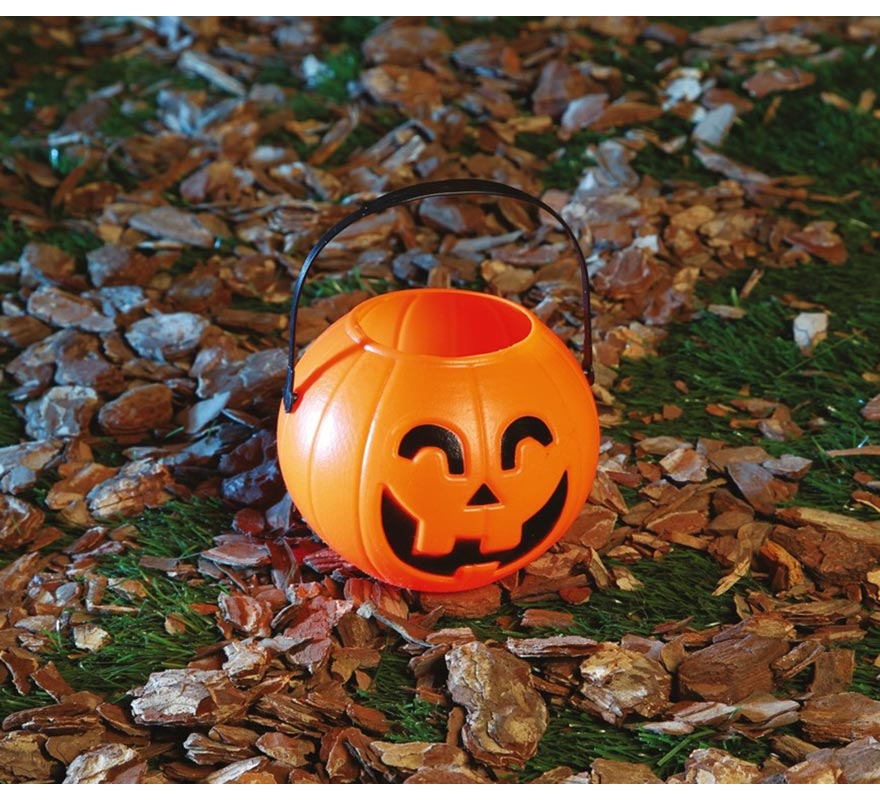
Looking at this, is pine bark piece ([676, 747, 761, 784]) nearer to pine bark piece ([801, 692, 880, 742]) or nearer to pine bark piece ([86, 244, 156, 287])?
pine bark piece ([801, 692, 880, 742])

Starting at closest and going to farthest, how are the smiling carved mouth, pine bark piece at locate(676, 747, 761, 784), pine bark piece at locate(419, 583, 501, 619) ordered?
1. pine bark piece at locate(676, 747, 761, 784)
2. the smiling carved mouth
3. pine bark piece at locate(419, 583, 501, 619)

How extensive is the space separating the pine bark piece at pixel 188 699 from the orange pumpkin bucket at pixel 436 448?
1.34 feet

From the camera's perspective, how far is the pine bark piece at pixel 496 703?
8.62 ft

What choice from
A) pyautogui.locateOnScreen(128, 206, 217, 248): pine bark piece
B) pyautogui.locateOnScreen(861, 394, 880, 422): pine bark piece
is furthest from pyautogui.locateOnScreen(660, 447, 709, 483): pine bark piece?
Answer: pyautogui.locateOnScreen(128, 206, 217, 248): pine bark piece

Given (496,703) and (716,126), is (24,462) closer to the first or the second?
(496,703)

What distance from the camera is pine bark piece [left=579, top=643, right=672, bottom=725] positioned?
8.86ft

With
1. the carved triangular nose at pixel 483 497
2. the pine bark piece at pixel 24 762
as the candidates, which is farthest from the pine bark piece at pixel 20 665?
the carved triangular nose at pixel 483 497

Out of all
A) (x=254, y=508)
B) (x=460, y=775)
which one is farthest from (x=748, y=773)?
(x=254, y=508)

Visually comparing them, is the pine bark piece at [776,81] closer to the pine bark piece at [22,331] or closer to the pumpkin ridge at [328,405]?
the pine bark piece at [22,331]

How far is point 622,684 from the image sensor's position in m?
2.73

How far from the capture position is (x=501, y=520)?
2770 mm

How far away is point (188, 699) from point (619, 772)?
0.91 meters

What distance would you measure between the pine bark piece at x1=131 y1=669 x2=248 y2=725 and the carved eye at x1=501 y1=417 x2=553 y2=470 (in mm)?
758

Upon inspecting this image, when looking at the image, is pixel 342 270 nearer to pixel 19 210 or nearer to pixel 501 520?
pixel 19 210
